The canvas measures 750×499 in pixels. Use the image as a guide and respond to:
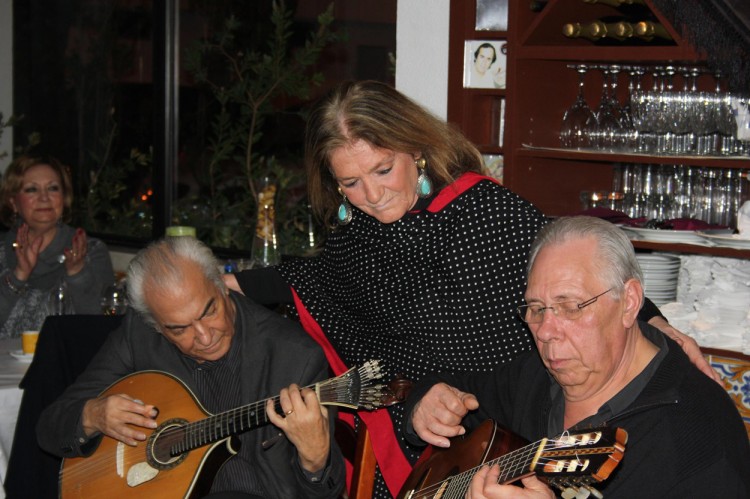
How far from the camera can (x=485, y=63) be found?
349cm

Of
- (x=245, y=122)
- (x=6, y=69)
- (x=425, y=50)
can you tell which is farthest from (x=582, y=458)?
(x=6, y=69)

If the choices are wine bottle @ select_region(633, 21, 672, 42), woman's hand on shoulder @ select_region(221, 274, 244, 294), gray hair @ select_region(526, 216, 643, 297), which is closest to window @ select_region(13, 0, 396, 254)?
wine bottle @ select_region(633, 21, 672, 42)

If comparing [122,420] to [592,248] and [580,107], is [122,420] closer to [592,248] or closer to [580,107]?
[592,248]

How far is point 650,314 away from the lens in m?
2.20

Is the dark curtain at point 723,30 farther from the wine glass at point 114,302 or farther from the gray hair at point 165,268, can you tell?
the wine glass at point 114,302

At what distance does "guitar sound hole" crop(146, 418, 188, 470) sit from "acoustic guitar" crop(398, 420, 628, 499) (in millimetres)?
620

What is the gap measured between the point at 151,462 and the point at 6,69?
14.6ft

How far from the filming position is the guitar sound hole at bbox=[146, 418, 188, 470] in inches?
98.7

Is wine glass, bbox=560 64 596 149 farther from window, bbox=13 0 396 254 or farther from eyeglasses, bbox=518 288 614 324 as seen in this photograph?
eyeglasses, bbox=518 288 614 324

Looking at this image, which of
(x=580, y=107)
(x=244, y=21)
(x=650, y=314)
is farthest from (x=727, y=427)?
(x=244, y=21)

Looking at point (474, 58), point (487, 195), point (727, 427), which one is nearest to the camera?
point (727, 427)

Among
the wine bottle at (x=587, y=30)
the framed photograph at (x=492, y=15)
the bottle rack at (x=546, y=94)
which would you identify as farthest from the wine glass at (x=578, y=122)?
the framed photograph at (x=492, y=15)

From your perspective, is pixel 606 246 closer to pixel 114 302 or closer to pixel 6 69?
pixel 114 302

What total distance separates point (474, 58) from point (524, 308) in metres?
1.73
